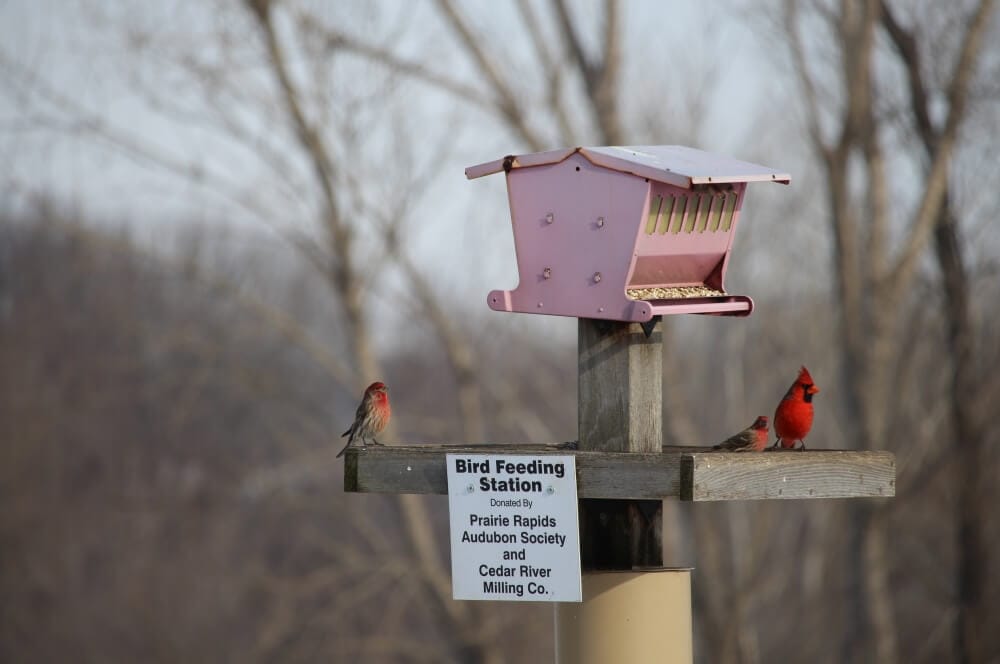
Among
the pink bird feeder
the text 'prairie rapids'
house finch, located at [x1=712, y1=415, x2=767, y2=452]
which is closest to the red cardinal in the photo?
house finch, located at [x1=712, y1=415, x2=767, y2=452]

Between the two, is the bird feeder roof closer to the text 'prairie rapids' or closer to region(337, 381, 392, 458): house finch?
the text 'prairie rapids'

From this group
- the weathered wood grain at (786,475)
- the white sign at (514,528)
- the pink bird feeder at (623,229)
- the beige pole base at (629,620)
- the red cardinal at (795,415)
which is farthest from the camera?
the red cardinal at (795,415)

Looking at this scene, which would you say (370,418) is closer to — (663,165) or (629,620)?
(629,620)

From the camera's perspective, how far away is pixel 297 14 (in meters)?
10.9

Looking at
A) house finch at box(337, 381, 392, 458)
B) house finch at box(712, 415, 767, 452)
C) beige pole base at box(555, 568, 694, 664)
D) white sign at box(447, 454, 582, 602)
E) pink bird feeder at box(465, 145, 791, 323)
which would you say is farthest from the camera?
house finch at box(337, 381, 392, 458)

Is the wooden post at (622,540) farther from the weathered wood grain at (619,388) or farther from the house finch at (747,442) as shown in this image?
the house finch at (747,442)

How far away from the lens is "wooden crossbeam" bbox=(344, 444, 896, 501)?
3420mm

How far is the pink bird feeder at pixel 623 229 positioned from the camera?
12.6ft

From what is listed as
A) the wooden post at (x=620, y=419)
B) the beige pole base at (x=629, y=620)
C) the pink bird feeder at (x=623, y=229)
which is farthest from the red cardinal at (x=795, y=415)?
the beige pole base at (x=629, y=620)

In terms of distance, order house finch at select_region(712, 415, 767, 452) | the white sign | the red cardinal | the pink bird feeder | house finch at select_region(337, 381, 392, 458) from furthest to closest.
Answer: house finch at select_region(337, 381, 392, 458) → the red cardinal → house finch at select_region(712, 415, 767, 452) → the pink bird feeder → the white sign

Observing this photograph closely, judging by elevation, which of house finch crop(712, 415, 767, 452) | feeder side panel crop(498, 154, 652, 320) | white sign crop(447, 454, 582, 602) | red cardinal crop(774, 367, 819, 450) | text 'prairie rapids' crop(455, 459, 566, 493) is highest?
feeder side panel crop(498, 154, 652, 320)

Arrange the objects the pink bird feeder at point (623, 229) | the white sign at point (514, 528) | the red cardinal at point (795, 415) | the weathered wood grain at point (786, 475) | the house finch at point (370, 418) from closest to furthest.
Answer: the weathered wood grain at point (786, 475) → the white sign at point (514, 528) → the pink bird feeder at point (623, 229) → the red cardinal at point (795, 415) → the house finch at point (370, 418)

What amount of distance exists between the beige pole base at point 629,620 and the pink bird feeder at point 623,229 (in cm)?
78

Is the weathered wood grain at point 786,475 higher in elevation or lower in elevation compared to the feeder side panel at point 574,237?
lower
